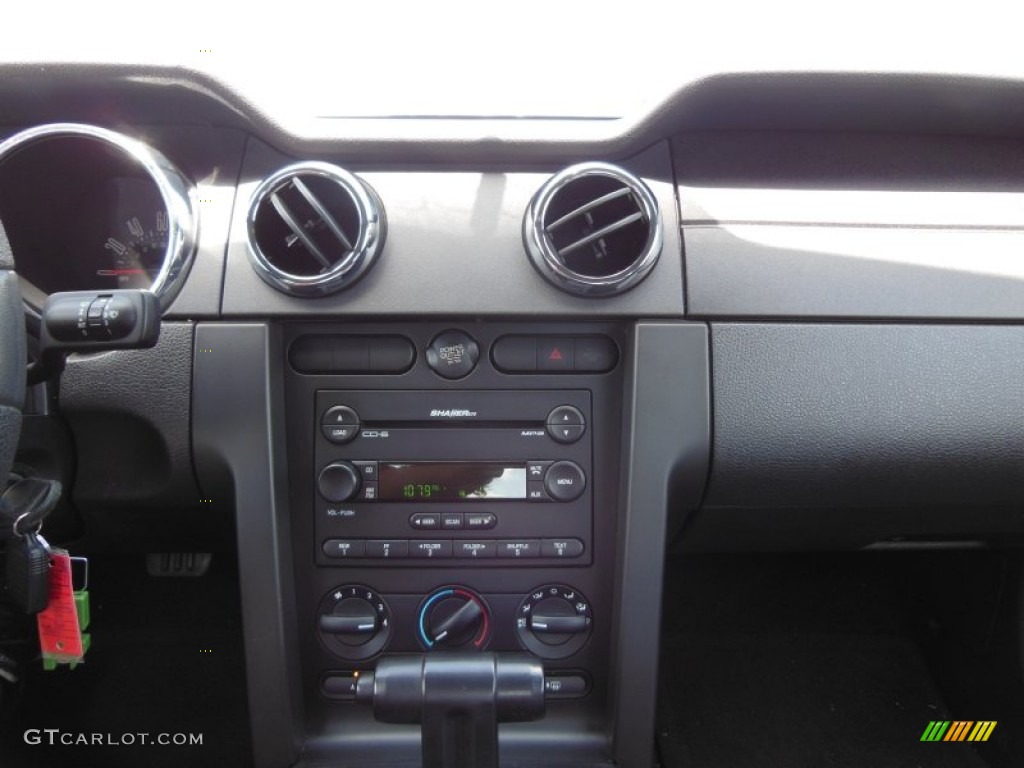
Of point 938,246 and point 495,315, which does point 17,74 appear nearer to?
point 495,315

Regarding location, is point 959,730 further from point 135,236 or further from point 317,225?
point 135,236

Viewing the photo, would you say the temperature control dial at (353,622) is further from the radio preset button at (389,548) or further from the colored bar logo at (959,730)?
the colored bar logo at (959,730)

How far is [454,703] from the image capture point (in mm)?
1136

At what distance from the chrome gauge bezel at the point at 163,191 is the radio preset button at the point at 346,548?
0.50m

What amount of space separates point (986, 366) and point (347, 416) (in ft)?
3.67

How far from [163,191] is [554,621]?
0.99 metres

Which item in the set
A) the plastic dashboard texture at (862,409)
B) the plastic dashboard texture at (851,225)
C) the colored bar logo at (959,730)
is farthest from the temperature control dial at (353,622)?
the colored bar logo at (959,730)

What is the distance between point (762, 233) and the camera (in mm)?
1411

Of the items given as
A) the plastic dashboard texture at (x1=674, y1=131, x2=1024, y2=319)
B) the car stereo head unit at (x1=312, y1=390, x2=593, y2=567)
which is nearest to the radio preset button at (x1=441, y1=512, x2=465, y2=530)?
the car stereo head unit at (x1=312, y1=390, x2=593, y2=567)

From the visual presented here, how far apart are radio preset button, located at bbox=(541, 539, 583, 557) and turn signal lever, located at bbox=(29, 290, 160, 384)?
727 mm

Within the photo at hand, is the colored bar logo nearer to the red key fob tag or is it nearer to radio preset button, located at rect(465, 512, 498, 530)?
radio preset button, located at rect(465, 512, 498, 530)

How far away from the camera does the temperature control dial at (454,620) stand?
141 centimetres

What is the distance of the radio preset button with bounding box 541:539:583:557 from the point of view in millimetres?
1442
